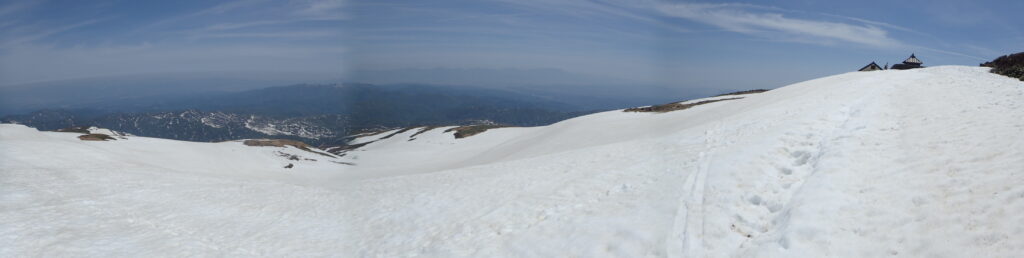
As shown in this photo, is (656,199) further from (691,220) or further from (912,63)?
(912,63)

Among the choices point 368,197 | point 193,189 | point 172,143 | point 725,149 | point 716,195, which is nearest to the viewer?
point 716,195

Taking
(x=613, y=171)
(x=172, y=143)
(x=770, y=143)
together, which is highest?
(x=770, y=143)

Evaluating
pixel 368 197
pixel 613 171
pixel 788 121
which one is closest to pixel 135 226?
pixel 368 197

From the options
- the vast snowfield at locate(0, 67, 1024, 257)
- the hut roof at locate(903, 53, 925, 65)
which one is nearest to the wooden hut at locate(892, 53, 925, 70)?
the hut roof at locate(903, 53, 925, 65)

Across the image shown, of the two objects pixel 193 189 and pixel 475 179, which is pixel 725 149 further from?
pixel 193 189

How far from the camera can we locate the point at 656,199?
12664mm

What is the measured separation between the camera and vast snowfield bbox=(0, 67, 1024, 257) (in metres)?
9.03

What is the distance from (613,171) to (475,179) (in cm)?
745

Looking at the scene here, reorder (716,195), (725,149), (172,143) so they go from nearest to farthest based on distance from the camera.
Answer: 1. (716,195)
2. (725,149)
3. (172,143)

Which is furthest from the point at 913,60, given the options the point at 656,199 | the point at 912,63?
the point at 656,199

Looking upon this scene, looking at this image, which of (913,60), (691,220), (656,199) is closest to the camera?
(691,220)

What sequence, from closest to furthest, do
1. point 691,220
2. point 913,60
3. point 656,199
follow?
point 691,220 < point 656,199 < point 913,60

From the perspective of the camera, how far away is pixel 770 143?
1595 centimetres

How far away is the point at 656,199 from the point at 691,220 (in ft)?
6.81
